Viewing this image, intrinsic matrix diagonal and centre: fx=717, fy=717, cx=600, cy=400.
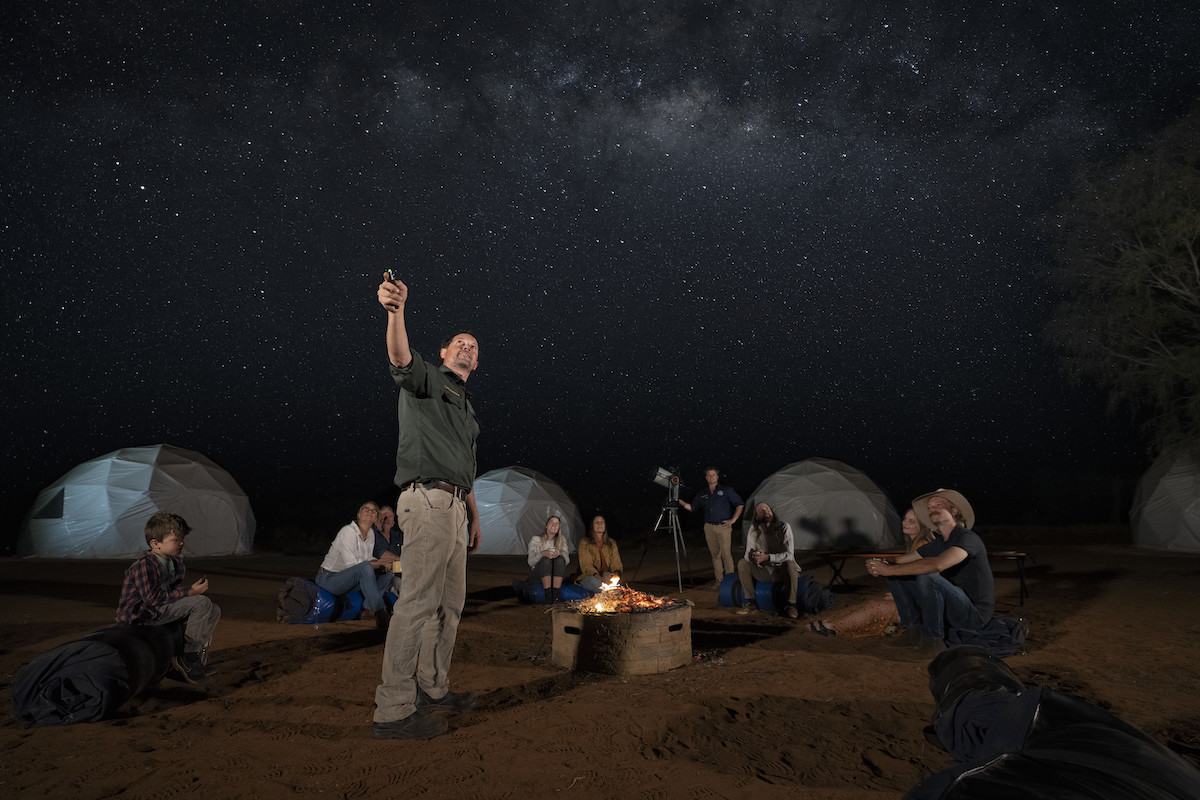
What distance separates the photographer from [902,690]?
4523 millimetres

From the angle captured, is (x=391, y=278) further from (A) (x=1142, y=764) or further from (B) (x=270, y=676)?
(B) (x=270, y=676)

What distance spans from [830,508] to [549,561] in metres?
10.4

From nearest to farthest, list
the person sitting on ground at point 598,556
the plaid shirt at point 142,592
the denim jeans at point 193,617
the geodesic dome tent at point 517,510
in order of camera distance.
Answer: the plaid shirt at point 142,592 < the denim jeans at point 193,617 < the person sitting on ground at point 598,556 < the geodesic dome tent at point 517,510

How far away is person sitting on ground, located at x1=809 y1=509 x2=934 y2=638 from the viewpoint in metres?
6.69

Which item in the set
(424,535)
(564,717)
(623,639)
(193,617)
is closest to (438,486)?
(424,535)

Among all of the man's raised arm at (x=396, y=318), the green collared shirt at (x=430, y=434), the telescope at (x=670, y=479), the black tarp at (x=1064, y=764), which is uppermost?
the man's raised arm at (x=396, y=318)

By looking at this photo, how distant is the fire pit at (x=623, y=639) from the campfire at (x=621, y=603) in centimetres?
1

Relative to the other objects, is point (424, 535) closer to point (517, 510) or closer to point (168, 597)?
point (168, 597)

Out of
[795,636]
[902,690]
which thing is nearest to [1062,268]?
[795,636]

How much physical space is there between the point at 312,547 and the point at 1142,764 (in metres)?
19.9

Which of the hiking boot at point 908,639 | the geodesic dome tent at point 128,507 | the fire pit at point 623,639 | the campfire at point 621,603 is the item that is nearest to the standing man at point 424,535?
the fire pit at point 623,639

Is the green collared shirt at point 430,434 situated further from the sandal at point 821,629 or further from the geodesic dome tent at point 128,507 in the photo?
the geodesic dome tent at point 128,507

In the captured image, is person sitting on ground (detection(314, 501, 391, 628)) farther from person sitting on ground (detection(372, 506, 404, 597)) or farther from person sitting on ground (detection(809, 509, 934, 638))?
person sitting on ground (detection(809, 509, 934, 638))

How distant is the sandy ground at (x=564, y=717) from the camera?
3160 millimetres
